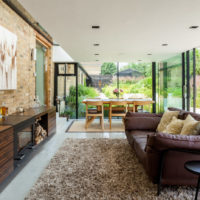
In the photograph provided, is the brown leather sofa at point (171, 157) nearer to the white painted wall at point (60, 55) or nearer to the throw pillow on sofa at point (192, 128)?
the throw pillow on sofa at point (192, 128)

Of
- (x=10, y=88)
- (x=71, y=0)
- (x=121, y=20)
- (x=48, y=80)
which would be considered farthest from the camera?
(x=48, y=80)

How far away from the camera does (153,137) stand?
84.4 inches

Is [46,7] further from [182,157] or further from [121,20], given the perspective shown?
[182,157]

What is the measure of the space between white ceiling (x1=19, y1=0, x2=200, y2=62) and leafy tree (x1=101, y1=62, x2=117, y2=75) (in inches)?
145

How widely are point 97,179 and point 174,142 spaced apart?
114 centimetres

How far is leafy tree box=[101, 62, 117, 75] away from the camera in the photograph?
8844 millimetres

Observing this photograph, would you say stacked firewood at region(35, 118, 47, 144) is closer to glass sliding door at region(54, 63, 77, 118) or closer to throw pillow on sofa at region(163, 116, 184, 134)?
throw pillow on sofa at region(163, 116, 184, 134)

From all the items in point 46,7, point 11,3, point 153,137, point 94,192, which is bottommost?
point 94,192

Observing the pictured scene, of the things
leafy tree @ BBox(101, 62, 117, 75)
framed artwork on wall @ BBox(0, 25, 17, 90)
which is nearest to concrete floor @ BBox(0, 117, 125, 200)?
framed artwork on wall @ BBox(0, 25, 17, 90)

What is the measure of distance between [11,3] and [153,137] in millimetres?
3359

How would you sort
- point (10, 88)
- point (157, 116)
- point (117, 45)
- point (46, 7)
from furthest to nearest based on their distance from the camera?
point (117, 45), point (157, 116), point (10, 88), point (46, 7)

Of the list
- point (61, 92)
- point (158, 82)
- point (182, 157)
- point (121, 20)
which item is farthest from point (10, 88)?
point (158, 82)

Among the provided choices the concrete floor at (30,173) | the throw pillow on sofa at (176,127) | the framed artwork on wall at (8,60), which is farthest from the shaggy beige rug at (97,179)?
the framed artwork on wall at (8,60)

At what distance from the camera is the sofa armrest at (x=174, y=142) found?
2.04 metres
